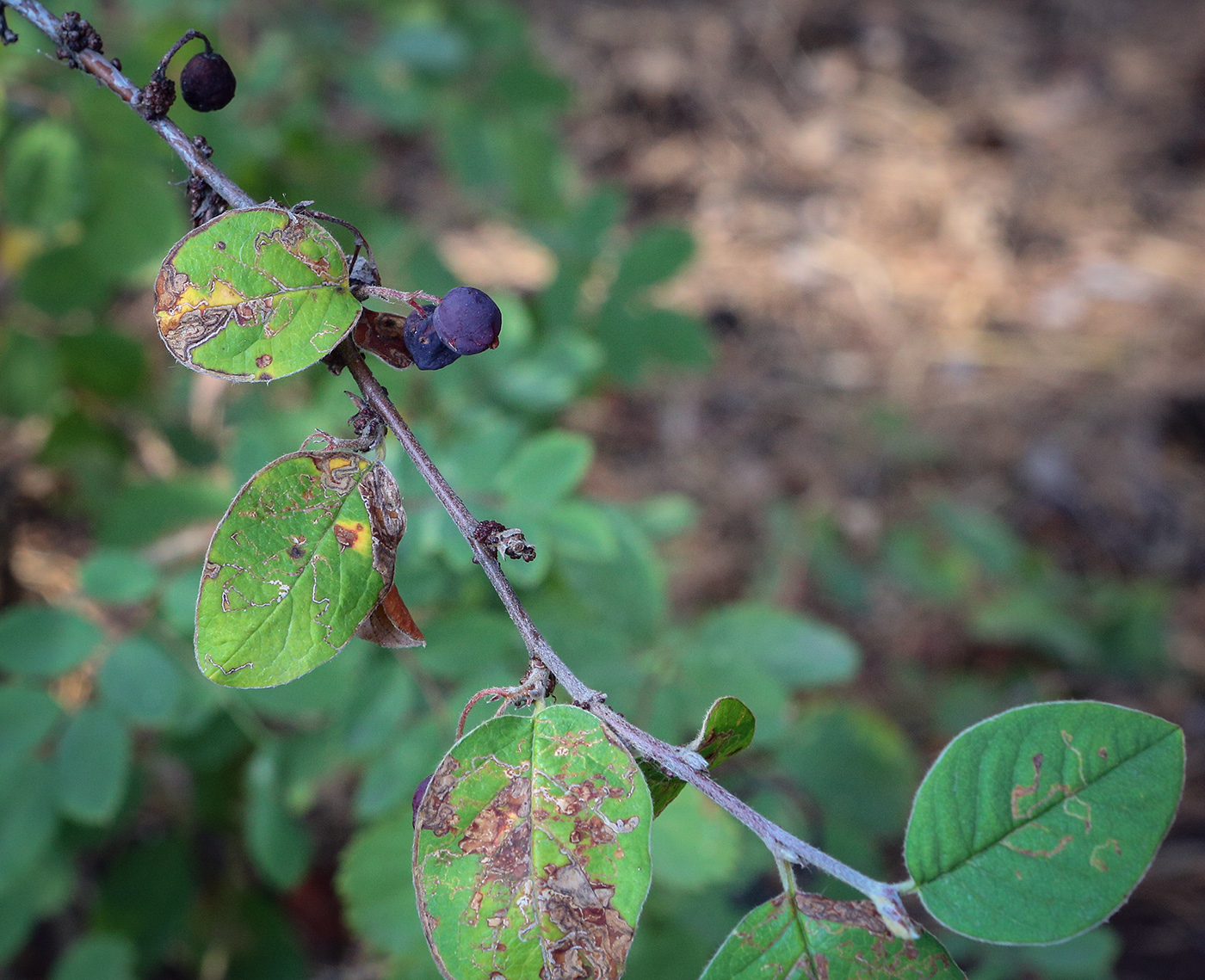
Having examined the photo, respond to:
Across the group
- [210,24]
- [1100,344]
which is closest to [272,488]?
[210,24]

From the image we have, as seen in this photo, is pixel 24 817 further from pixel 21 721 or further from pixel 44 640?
pixel 44 640

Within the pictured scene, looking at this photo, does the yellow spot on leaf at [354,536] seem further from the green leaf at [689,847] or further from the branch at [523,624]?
the green leaf at [689,847]

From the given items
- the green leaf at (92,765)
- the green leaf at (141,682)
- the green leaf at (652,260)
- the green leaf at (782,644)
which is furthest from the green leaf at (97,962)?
the green leaf at (652,260)

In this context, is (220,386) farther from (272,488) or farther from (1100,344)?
(1100,344)

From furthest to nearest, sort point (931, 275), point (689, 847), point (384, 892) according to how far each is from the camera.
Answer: point (931, 275) → point (384, 892) → point (689, 847)

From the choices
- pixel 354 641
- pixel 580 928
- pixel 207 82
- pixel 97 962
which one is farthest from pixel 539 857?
pixel 97 962
